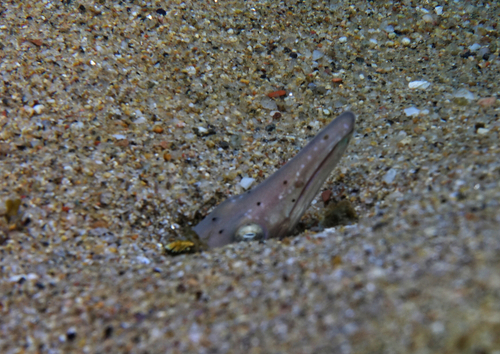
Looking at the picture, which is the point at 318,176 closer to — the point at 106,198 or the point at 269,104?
the point at 269,104

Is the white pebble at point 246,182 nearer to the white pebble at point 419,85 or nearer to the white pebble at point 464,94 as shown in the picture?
the white pebble at point 419,85

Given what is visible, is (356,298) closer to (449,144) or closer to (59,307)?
(59,307)

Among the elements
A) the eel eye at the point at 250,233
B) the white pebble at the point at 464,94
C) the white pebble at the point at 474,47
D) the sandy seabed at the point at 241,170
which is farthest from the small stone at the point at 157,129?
the white pebble at the point at 474,47

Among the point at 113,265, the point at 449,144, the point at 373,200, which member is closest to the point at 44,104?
the point at 113,265

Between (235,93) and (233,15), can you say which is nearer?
(235,93)

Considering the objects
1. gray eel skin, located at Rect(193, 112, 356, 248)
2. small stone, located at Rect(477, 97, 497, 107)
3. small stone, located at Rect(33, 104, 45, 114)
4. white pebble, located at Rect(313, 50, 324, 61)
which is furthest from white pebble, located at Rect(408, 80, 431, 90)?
small stone, located at Rect(33, 104, 45, 114)

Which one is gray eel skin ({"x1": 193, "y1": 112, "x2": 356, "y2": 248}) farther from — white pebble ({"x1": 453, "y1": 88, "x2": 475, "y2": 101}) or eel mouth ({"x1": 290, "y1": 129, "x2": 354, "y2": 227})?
white pebble ({"x1": 453, "y1": 88, "x2": 475, "y2": 101})

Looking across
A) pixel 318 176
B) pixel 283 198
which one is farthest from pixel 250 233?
pixel 318 176
